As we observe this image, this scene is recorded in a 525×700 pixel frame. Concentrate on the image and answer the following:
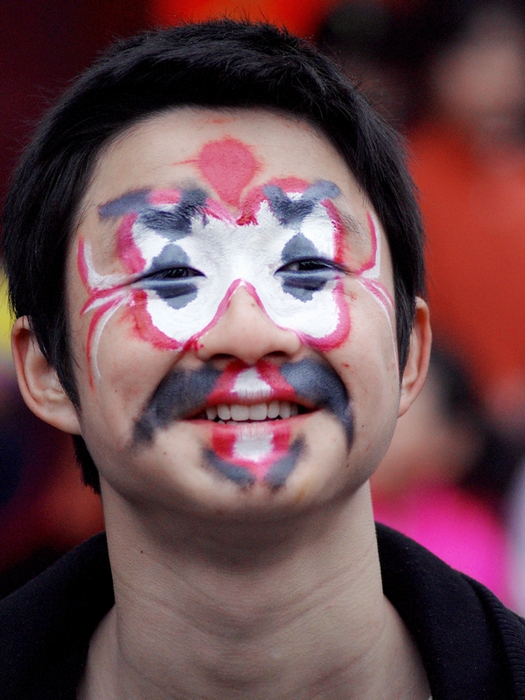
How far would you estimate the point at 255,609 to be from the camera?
174cm

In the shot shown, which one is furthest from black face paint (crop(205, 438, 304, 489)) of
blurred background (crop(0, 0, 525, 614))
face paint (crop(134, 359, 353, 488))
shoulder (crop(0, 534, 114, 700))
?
blurred background (crop(0, 0, 525, 614))

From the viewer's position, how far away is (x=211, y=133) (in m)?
1.84

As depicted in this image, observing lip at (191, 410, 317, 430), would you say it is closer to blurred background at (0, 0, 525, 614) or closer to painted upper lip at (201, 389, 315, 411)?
painted upper lip at (201, 389, 315, 411)

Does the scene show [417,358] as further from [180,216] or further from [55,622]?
[55,622]

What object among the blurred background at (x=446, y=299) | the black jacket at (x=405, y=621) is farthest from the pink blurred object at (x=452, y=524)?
the black jacket at (x=405, y=621)

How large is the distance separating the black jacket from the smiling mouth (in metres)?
0.68

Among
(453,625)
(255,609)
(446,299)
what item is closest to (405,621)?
(453,625)

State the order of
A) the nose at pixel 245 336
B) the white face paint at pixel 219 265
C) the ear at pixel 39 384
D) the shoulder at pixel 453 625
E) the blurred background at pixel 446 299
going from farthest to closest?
the blurred background at pixel 446 299 → the ear at pixel 39 384 → the shoulder at pixel 453 625 → the white face paint at pixel 219 265 → the nose at pixel 245 336

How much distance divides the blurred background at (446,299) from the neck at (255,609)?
1.81 metres

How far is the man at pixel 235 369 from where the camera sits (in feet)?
5.46

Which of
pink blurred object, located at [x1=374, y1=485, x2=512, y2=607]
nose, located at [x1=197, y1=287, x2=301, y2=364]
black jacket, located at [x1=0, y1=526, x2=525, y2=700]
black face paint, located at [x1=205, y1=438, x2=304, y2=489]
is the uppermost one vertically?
nose, located at [x1=197, y1=287, x2=301, y2=364]

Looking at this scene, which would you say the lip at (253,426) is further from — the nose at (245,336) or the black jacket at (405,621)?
the black jacket at (405,621)

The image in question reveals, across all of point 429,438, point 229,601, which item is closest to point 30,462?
point 429,438

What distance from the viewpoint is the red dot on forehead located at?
5.81 feet
